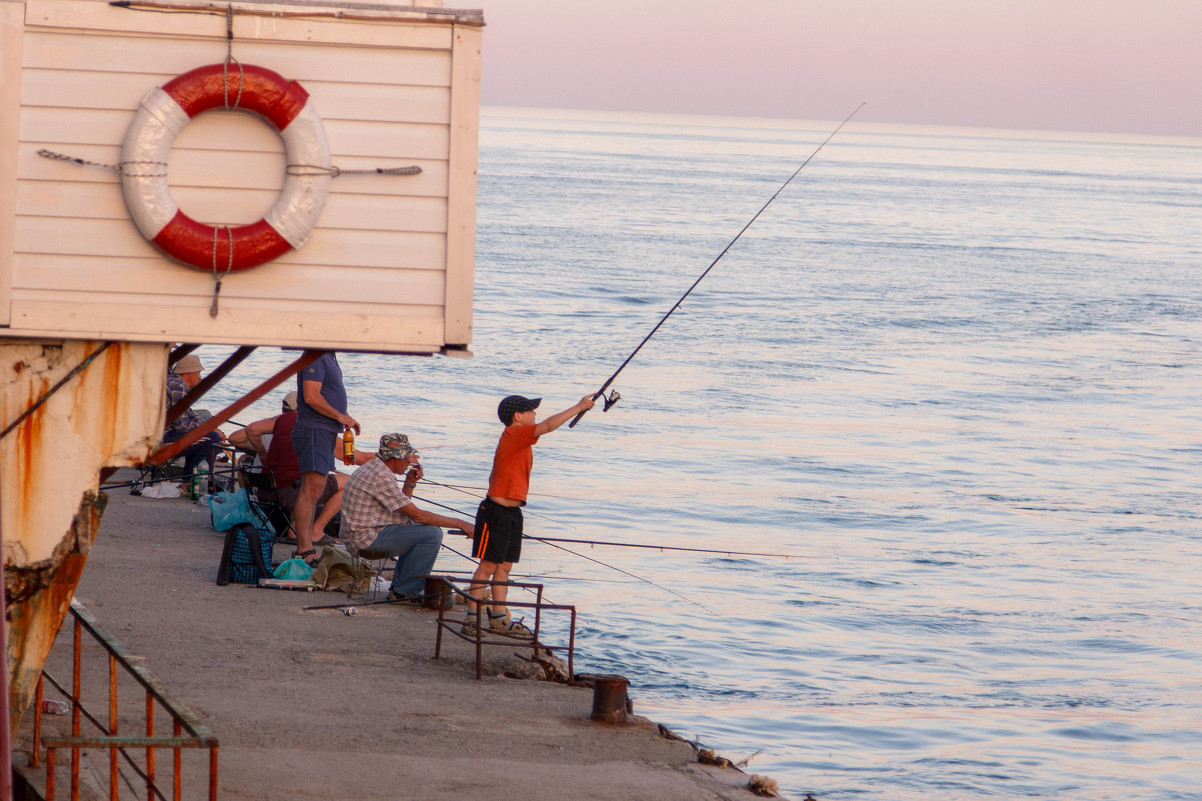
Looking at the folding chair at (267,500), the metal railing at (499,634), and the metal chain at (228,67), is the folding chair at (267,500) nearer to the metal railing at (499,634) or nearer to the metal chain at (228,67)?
the metal railing at (499,634)

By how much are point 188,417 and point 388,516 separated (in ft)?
10.1

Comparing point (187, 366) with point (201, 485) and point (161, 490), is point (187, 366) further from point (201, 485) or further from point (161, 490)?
point (161, 490)

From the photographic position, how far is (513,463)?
26.7 ft

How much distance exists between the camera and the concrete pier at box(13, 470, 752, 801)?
596 centimetres

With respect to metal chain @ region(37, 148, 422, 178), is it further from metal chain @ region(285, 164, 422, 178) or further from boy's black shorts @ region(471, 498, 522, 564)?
boy's black shorts @ region(471, 498, 522, 564)

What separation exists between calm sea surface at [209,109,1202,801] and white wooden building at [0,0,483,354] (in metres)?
5.08

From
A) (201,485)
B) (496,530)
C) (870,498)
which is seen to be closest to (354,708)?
(496,530)

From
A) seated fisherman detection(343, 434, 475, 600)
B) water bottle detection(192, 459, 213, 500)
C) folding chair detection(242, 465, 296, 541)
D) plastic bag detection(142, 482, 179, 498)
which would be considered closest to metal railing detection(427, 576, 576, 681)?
seated fisherman detection(343, 434, 475, 600)

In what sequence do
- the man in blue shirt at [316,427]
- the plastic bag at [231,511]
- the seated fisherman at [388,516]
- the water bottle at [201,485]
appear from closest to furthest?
1. the seated fisherman at [388,516]
2. the man in blue shirt at [316,427]
3. the plastic bag at [231,511]
4. the water bottle at [201,485]

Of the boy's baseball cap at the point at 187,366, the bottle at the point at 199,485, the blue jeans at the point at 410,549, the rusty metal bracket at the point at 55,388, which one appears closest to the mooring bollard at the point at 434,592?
the blue jeans at the point at 410,549

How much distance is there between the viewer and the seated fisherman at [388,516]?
8.38 m

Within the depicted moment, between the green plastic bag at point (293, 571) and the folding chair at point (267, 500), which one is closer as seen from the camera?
the green plastic bag at point (293, 571)

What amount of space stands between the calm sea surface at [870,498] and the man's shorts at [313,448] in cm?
242

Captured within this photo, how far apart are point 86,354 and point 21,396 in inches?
10.1
